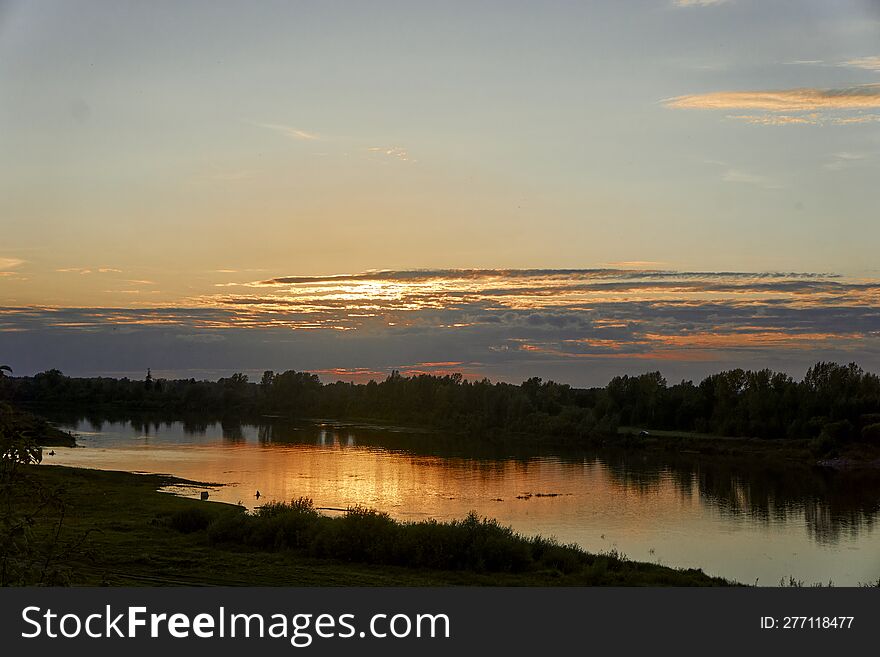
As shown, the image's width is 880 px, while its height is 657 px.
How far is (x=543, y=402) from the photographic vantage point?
72562mm

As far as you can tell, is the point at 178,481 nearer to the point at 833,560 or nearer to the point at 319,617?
the point at 833,560

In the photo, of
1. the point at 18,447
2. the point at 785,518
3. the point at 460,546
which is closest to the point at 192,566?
the point at 460,546

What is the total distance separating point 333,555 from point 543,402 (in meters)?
55.9

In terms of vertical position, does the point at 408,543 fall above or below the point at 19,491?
below

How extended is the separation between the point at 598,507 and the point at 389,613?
26207 mm

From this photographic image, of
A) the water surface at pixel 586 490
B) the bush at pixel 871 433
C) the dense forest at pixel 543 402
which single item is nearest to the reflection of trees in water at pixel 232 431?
the water surface at pixel 586 490

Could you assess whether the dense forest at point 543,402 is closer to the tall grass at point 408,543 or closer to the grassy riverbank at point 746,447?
the grassy riverbank at point 746,447

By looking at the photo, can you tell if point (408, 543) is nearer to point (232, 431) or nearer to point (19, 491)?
point (19, 491)

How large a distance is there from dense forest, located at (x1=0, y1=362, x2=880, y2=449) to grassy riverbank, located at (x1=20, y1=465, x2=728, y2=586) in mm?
26555

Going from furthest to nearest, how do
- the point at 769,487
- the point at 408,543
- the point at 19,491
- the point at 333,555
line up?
1. the point at 769,487
2. the point at 333,555
3. the point at 408,543
4. the point at 19,491

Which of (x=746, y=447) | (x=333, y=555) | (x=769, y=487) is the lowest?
(x=746, y=447)

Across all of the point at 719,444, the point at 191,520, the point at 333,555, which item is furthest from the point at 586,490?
the point at 719,444

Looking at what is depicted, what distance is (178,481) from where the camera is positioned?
111ft

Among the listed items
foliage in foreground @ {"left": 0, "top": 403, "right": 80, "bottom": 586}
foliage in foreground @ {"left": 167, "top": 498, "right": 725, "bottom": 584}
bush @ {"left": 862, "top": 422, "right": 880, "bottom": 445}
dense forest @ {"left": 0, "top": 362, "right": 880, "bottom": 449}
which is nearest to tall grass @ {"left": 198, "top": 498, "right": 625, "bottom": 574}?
foliage in foreground @ {"left": 167, "top": 498, "right": 725, "bottom": 584}
